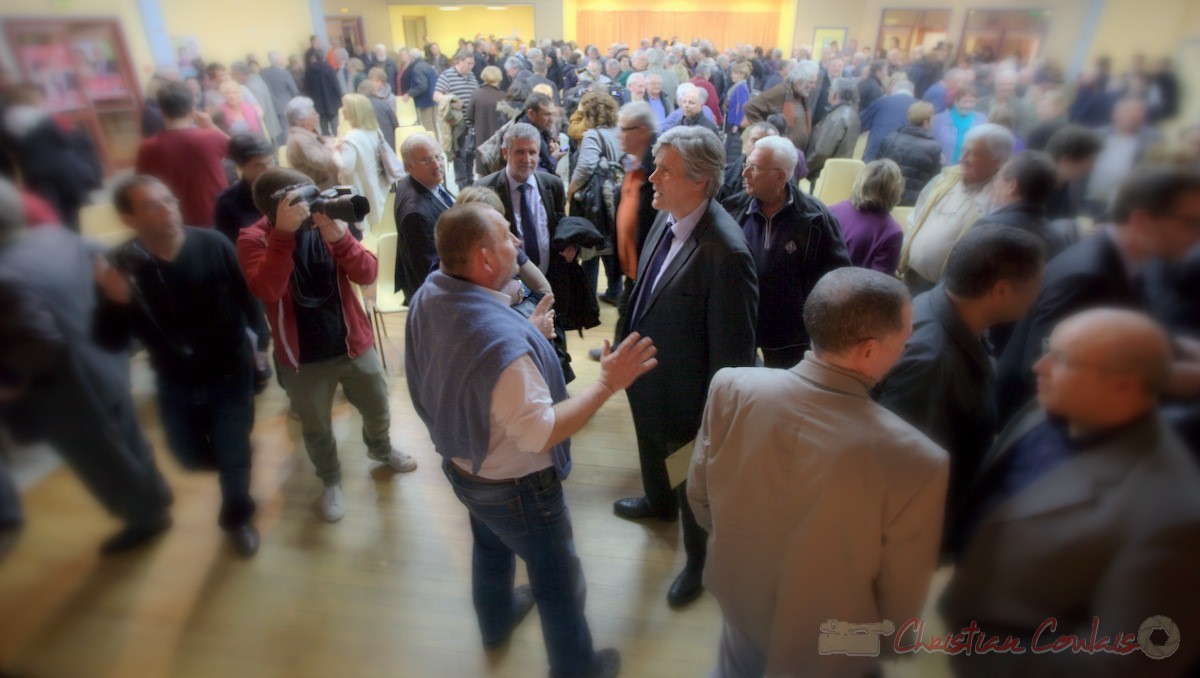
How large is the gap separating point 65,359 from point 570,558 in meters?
1.17

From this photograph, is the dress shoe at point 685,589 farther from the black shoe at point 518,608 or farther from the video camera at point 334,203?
the video camera at point 334,203

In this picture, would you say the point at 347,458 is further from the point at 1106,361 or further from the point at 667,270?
the point at 1106,361

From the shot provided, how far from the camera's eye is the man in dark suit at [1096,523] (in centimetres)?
58

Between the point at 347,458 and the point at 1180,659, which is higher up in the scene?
the point at 1180,659

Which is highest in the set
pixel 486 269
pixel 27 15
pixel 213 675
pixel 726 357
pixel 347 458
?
pixel 27 15

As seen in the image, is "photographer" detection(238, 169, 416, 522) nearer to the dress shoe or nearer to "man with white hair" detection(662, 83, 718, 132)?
the dress shoe

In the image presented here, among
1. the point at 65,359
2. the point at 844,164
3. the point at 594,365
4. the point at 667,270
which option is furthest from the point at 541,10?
the point at 65,359

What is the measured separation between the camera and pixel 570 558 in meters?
1.48

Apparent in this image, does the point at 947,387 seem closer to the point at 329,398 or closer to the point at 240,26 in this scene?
the point at 240,26

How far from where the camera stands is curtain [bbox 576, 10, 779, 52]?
1822 cm

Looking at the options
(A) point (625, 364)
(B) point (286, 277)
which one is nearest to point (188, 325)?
(B) point (286, 277)

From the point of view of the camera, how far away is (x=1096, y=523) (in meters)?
0.65

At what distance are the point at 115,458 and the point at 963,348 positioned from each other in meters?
1.50

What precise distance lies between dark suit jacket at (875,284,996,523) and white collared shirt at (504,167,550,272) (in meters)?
2.06
